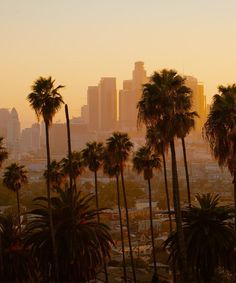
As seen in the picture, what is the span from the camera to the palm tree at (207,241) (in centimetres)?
2966

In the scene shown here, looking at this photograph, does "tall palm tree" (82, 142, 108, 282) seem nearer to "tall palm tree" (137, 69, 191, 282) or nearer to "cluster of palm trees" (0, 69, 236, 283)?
"cluster of palm trees" (0, 69, 236, 283)

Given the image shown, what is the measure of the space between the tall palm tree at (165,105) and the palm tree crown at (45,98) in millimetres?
7474

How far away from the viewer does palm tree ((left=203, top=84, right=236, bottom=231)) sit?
2788 cm

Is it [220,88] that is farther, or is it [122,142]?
[122,142]

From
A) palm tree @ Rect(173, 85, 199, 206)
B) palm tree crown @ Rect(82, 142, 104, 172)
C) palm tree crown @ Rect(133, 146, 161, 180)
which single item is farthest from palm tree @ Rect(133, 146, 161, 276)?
palm tree @ Rect(173, 85, 199, 206)

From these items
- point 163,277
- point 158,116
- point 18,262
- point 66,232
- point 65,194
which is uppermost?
point 158,116

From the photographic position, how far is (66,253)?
3152cm

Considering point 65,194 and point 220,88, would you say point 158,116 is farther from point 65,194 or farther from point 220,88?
point 65,194

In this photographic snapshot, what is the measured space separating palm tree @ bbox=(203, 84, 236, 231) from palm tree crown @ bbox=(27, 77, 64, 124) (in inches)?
433

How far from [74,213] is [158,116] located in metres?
8.54

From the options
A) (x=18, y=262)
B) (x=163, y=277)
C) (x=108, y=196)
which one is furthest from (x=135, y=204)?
(x=18, y=262)

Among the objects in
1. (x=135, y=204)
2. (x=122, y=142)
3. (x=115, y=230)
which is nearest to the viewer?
(x=122, y=142)

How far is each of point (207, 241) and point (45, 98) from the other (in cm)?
1431

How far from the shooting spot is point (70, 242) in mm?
30969
